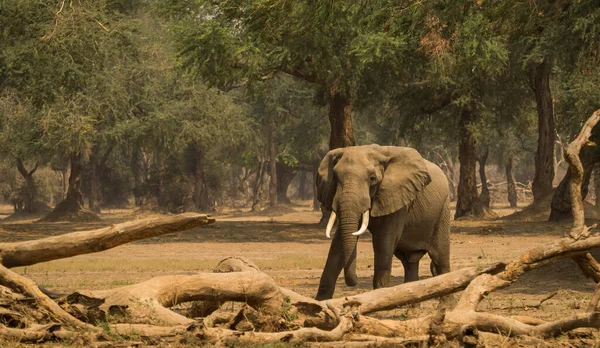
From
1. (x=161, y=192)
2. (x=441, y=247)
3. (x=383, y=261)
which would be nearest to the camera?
(x=383, y=261)

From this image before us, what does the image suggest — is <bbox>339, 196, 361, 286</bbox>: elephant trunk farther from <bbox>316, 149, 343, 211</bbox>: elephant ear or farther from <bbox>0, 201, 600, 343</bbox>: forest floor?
<bbox>0, 201, 600, 343</bbox>: forest floor

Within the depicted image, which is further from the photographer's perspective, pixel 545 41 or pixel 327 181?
pixel 545 41

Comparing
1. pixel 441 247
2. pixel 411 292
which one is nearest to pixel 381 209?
pixel 441 247

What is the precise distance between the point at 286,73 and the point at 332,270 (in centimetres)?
3258

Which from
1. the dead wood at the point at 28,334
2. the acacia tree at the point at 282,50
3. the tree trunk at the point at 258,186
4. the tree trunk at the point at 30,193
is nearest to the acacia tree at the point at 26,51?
the acacia tree at the point at 282,50

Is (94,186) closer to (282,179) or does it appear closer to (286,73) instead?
(282,179)

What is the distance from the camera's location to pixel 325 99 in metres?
38.4

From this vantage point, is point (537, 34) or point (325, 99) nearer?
point (537, 34)

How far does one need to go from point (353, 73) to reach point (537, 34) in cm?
593

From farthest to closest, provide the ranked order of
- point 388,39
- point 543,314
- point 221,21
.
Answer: point 221,21 → point 388,39 → point 543,314

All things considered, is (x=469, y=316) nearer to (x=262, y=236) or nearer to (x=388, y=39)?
(x=388, y=39)

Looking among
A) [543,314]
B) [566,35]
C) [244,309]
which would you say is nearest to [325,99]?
[566,35]

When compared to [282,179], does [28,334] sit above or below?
below

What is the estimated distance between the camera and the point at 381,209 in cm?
1395
